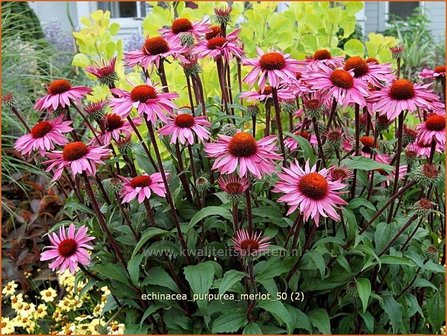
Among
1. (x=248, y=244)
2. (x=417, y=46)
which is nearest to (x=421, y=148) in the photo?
(x=248, y=244)

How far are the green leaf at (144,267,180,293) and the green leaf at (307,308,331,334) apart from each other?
0.27 metres

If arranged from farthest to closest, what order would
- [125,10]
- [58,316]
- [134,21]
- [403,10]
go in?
[403,10] → [125,10] → [134,21] → [58,316]

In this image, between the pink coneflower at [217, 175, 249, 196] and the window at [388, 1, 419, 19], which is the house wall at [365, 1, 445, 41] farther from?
the pink coneflower at [217, 175, 249, 196]

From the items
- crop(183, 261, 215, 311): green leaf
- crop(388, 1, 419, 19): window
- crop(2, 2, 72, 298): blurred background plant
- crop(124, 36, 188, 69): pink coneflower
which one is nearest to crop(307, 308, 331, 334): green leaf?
crop(183, 261, 215, 311): green leaf

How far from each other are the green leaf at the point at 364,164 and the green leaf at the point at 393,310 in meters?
0.29

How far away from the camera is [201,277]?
3.61 ft

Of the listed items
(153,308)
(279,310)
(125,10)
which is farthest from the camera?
(125,10)

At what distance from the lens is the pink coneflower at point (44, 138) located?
1.11 metres

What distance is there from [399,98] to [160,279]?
57cm

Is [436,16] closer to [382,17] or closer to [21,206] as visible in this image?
[382,17]

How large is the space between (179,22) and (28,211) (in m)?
1.28

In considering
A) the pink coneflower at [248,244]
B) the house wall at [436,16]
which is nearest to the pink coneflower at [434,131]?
the pink coneflower at [248,244]

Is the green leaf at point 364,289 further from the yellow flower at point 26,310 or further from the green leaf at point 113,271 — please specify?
the yellow flower at point 26,310

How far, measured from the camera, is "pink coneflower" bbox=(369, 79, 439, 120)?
1086mm
